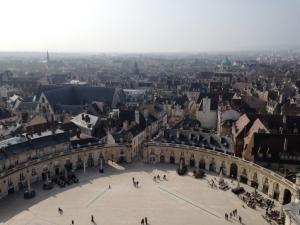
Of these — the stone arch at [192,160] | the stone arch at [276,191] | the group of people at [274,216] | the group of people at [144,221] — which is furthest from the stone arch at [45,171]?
the stone arch at [276,191]

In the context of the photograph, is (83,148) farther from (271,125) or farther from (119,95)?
(119,95)

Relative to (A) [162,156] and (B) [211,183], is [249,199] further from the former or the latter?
(A) [162,156]

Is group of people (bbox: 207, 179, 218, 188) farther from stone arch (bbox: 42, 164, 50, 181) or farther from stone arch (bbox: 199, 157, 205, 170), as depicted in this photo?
stone arch (bbox: 42, 164, 50, 181)

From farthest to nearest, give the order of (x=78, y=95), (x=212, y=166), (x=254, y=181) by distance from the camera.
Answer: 1. (x=78, y=95)
2. (x=212, y=166)
3. (x=254, y=181)

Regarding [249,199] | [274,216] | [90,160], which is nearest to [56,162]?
[90,160]

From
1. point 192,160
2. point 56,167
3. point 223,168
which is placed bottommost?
point 223,168

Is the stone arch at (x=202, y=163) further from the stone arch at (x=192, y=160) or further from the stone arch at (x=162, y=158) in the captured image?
the stone arch at (x=162, y=158)

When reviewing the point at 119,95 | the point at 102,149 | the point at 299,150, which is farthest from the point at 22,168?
the point at 119,95

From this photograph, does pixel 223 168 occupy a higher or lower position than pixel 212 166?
higher
